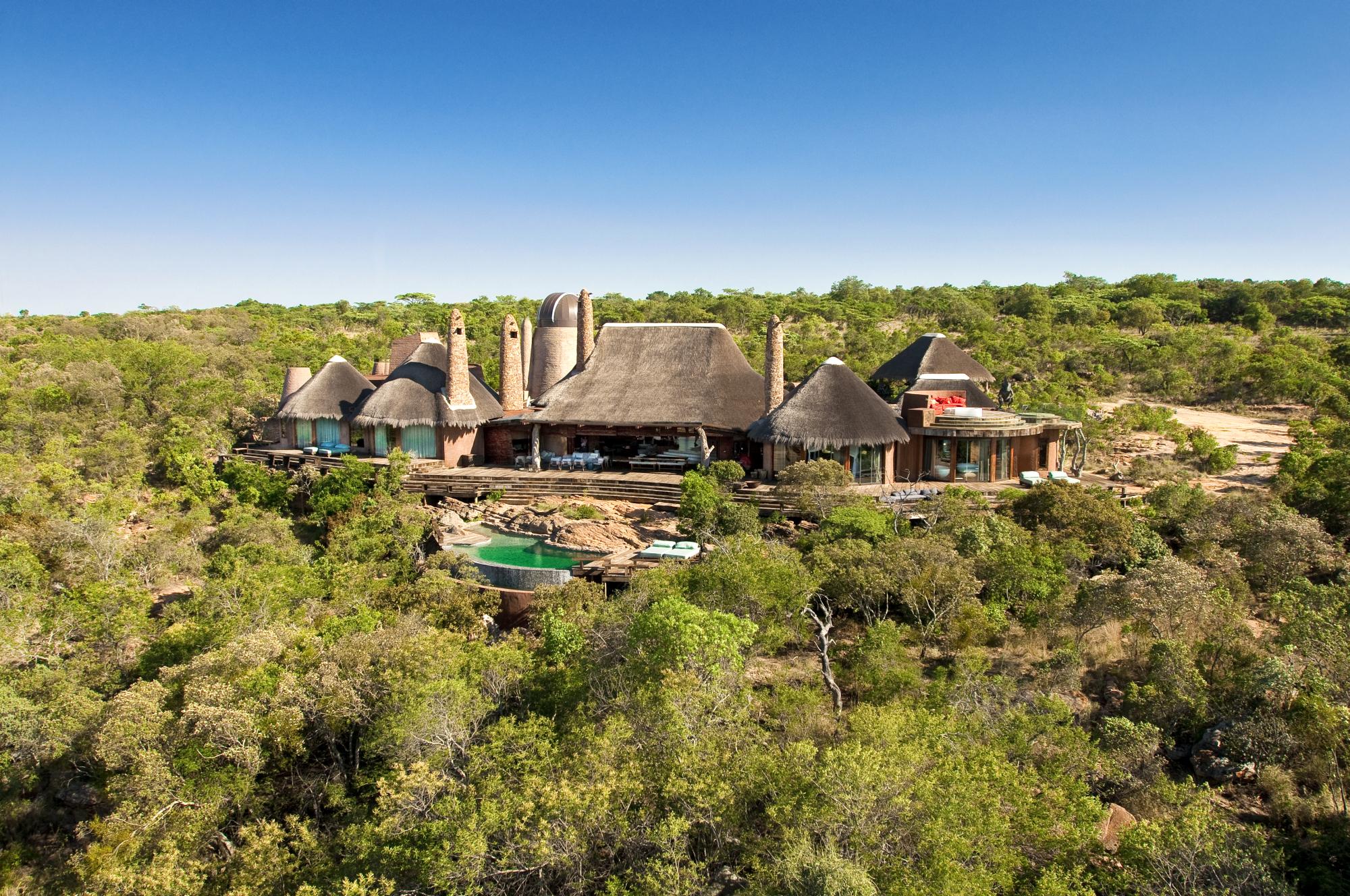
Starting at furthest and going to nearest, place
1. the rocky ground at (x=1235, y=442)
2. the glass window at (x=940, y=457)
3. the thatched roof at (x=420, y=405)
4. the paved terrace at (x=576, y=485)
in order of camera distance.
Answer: the thatched roof at (x=420, y=405)
the rocky ground at (x=1235, y=442)
the glass window at (x=940, y=457)
the paved terrace at (x=576, y=485)

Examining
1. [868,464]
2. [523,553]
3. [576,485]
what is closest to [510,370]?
[576,485]

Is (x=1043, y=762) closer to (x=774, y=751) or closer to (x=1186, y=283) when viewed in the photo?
(x=774, y=751)

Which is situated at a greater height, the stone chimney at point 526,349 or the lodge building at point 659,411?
the stone chimney at point 526,349

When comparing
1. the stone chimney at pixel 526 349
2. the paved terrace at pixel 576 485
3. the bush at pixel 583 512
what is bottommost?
the bush at pixel 583 512

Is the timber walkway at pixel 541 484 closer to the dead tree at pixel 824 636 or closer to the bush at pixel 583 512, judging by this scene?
the bush at pixel 583 512

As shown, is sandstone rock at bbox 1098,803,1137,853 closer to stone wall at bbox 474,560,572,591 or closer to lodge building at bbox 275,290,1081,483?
stone wall at bbox 474,560,572,591

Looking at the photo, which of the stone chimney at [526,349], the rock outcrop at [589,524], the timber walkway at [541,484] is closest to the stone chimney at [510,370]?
the stone chimney at [526,349]
